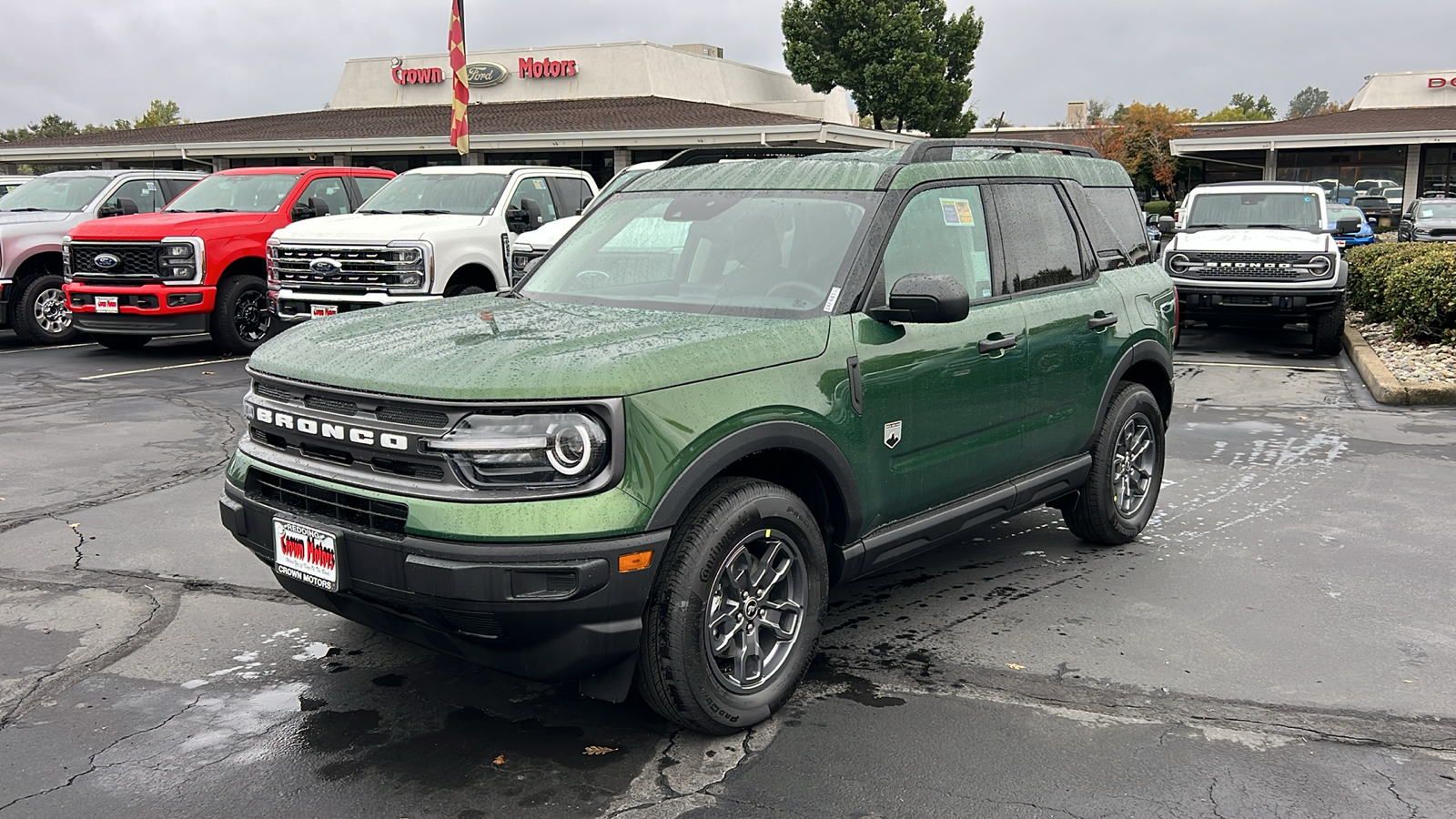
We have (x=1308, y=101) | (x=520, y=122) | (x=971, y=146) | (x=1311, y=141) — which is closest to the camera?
(x=971, y=146)

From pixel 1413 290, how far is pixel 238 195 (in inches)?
508

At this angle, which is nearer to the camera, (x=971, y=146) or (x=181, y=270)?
(x=971, y=146)

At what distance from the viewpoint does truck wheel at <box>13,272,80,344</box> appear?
45.8ft

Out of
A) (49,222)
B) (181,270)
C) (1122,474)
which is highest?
(49,222)

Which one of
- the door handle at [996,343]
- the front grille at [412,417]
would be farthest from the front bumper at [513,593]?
the door handle at [996,343]

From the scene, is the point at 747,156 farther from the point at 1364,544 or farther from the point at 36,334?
the point at 36,334

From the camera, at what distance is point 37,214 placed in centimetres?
1407

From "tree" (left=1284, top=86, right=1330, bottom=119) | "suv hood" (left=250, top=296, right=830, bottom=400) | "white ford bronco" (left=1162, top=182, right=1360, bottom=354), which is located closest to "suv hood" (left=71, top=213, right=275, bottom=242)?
"suv hood" (left=250, top=296, right=830, bottom=400)

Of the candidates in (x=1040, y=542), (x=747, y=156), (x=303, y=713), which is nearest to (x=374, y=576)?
(x=303, y=713)

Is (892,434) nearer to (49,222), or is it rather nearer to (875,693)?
(875,693)

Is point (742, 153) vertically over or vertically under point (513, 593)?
over

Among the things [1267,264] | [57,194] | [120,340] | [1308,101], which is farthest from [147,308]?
[1308,101]

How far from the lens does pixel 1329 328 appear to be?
43.1ft

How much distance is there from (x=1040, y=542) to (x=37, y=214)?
12.9 m
